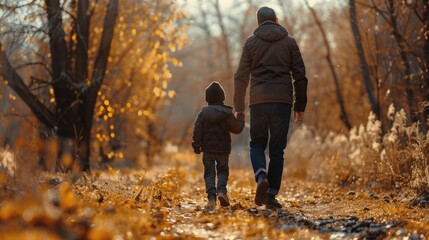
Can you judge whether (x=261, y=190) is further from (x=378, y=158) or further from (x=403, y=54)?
(x=403, y=54)

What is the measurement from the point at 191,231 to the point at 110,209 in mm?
755

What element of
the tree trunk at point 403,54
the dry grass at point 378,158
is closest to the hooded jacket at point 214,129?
the dry grass at point 378,158

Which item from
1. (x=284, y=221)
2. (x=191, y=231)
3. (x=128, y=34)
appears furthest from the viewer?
(x=128, y=34)

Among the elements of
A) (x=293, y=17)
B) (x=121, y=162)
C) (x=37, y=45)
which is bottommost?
(x=121, y=162)

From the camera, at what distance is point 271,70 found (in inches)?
289

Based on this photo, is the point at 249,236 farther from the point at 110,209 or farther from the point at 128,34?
the point at 128,34

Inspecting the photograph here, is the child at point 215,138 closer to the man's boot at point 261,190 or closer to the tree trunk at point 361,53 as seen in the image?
the man's boot at point 261,190

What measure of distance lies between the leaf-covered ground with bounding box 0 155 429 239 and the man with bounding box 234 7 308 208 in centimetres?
52

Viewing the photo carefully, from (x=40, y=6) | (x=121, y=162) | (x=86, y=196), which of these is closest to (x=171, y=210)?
(x=86, y=196)

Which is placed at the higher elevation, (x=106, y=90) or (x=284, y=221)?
(x=106, y=90)

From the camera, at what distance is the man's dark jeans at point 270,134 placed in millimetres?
7320

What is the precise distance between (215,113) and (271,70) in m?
0.84

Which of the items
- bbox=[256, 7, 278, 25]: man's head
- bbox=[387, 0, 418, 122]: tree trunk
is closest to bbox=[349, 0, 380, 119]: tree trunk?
bbox=[387, 0, 418, 122]: tree trunk

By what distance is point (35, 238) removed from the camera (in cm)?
314
